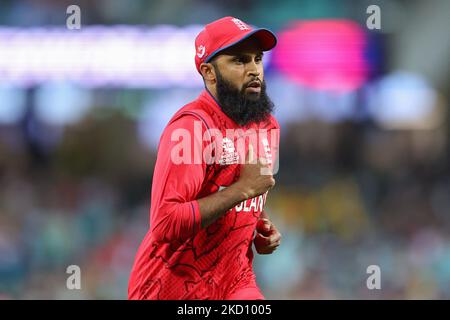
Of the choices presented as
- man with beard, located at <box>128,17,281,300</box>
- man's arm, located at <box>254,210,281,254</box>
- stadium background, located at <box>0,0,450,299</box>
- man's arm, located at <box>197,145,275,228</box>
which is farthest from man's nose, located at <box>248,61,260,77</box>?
stadium background, located at <box>0,0,450,299</box>

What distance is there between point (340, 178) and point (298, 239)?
1496mm

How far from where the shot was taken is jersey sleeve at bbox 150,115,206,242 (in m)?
3.74

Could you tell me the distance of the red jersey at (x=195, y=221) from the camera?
3775mm

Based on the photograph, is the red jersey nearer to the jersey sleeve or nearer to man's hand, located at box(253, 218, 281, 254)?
the jersey sleeve

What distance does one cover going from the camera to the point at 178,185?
3777mm

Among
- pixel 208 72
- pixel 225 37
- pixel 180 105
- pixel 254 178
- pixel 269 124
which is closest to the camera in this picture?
pixel 254 178

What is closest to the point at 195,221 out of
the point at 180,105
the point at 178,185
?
the point at 178,185

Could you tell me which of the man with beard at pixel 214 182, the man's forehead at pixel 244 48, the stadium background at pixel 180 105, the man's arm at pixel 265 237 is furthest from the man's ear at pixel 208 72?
the stadium background at pixel 180 105

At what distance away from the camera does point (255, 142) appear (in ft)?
14.0

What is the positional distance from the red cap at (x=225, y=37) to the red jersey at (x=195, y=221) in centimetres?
22

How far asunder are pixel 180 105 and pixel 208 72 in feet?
23.0

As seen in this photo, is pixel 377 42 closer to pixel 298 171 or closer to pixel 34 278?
pixel 298 171

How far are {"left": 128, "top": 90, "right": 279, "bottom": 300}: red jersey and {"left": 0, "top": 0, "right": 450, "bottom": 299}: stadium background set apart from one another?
17.5 ft

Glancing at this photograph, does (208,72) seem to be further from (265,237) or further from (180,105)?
(180,105)
